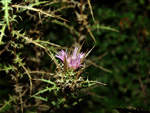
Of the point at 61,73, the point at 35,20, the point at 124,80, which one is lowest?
the point at 124,80

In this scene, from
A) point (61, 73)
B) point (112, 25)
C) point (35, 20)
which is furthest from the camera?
point (112, 25)

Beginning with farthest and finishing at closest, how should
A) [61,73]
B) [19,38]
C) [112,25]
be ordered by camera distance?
[112,25] → [19,38] → [61,73]

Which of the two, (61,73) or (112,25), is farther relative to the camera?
(112,25)

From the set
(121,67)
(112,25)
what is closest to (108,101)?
(121,67)

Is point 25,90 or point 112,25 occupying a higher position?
point 112,25


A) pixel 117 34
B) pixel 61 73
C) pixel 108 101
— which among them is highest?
pixel 117 34

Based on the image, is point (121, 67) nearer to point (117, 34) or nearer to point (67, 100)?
point (117, 34)

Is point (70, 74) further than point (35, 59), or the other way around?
point (35, 59)

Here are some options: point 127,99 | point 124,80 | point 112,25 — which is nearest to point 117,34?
point 112,25

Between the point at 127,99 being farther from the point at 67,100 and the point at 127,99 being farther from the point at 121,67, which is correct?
the point at 67,100
